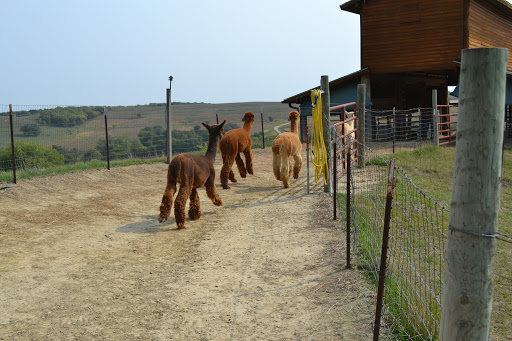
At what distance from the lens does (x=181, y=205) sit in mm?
8156

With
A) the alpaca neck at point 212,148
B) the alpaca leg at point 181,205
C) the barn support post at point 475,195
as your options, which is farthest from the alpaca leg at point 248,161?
the barn support post at point 475,195

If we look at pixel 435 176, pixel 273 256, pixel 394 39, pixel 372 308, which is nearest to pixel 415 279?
pixel 372 308

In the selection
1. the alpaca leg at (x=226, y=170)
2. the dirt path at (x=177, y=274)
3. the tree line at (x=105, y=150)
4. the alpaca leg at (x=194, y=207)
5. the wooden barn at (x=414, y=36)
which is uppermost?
the wooden barn at (x=414, y=36)

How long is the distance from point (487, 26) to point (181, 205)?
64.5ft

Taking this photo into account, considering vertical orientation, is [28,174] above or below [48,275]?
above

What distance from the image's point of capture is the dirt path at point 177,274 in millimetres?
4609

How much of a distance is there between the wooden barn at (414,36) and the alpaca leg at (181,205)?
15270 millimetres

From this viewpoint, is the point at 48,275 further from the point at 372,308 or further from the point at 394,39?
the point at 394,39

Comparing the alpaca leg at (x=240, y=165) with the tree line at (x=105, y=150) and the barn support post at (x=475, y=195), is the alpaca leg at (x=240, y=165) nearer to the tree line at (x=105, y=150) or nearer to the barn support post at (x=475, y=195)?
the tree line at (x=105, y=150)

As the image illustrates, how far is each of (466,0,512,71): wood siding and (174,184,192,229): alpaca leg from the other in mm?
16130

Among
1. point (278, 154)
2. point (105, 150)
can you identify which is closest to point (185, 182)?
point (278, 154)

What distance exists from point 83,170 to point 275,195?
6193 mm

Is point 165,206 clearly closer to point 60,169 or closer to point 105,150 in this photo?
point 60,169

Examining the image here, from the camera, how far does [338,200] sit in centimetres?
917
